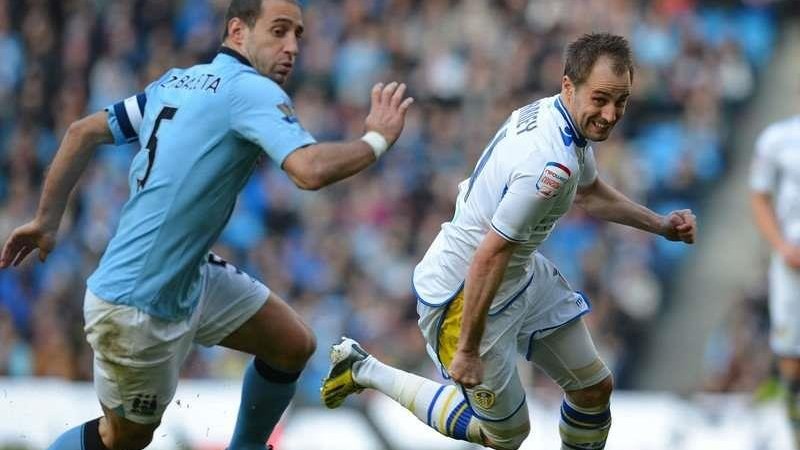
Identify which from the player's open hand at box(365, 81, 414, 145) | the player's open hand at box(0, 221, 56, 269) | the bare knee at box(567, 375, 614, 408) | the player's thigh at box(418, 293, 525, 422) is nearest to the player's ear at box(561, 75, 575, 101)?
the player's open hand at box(365, 81, 414, 145)

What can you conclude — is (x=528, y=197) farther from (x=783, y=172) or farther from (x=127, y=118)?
Result: (x=783, y=172)

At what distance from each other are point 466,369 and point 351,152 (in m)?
1.25

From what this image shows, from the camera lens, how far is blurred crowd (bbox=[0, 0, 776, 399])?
14.6 meters

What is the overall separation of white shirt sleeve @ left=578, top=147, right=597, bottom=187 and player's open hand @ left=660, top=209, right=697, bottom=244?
0.42m

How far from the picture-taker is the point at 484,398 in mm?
7395

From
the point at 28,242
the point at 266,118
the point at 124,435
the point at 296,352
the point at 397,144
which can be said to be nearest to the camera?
the point at 266,118

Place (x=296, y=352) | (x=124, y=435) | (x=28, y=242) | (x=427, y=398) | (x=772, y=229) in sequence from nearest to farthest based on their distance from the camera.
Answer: (x=124, y=435) → (x=28, y=242) → (x=296, y=352) → (x=427, y=398) → (x=772, y=229)

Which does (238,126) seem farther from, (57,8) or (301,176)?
(57,8)

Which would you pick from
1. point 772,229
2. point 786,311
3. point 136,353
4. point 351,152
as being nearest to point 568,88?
point 351,152

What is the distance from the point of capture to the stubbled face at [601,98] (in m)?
6.70

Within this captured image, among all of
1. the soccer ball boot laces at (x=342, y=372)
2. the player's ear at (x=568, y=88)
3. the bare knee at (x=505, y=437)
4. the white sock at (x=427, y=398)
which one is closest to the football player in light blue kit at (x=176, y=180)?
the player's ear at (x=568, y=88)

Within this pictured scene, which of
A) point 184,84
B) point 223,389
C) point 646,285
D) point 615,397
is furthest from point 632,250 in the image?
point 184,84

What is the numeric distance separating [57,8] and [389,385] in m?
10.4

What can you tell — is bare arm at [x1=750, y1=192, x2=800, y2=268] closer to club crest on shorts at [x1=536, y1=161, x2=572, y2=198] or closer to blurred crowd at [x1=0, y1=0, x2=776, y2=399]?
club crest on shorts at [x1=536, y1=161, x2=572, y2=198]
